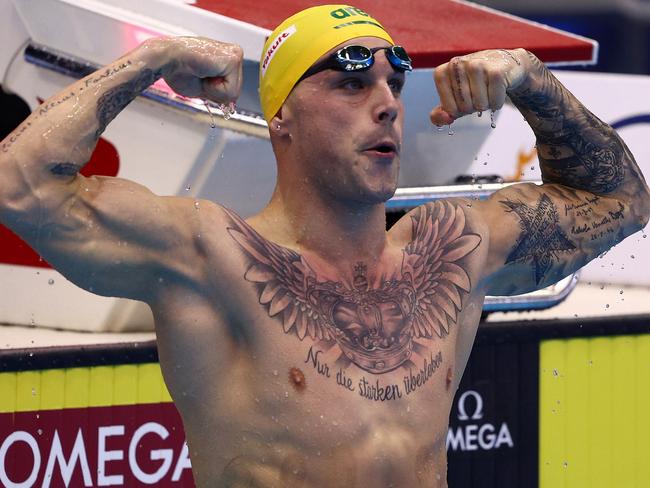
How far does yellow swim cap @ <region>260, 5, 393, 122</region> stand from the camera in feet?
10.3

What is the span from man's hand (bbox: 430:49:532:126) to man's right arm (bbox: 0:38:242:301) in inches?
20.3

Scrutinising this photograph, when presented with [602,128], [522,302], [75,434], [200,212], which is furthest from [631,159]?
[75,434]

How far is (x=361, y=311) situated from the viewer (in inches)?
123

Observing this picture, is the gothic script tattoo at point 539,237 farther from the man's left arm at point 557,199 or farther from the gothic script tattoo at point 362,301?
the gothic script tattoo at point 362,301

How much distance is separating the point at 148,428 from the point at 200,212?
7.48 ft

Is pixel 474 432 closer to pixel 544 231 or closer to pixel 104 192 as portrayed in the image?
pixel 544 231

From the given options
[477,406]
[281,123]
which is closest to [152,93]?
[477,406]

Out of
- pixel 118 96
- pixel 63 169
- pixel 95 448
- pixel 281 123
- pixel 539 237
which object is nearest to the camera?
pixel 63 169

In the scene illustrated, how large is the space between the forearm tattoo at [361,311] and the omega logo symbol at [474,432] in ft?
7.73

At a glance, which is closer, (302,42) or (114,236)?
(114,236)

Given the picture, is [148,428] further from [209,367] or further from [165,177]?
[209,367]

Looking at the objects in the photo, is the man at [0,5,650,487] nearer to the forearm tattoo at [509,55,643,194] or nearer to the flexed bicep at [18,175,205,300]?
the flexed bicep at [18,175,205,300]

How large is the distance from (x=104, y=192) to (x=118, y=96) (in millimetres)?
228

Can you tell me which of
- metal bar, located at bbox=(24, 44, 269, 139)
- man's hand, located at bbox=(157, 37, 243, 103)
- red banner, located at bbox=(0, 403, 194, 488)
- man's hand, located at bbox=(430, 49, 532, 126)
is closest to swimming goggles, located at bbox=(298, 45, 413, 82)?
man's hand, located at bbox=(430, 49, 532, 126)
